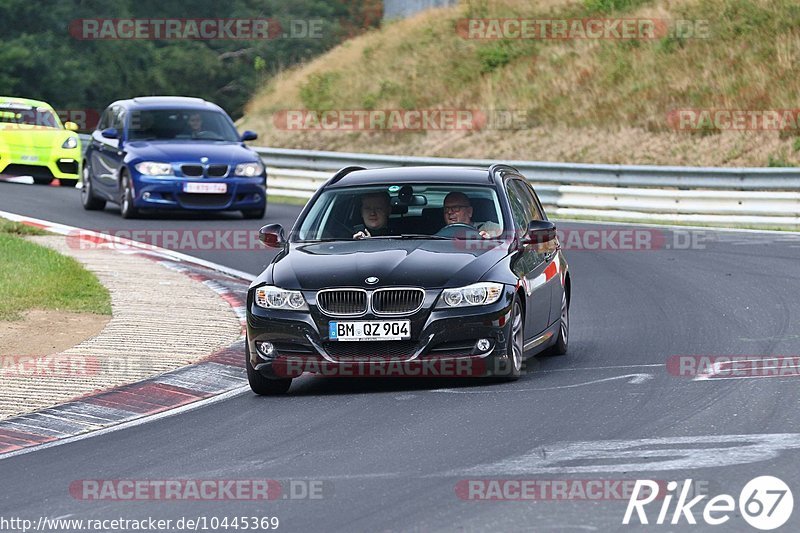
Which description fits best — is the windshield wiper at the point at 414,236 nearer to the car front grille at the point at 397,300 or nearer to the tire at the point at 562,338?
the car front grille at the point at 397,300

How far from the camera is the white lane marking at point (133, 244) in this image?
17812mm

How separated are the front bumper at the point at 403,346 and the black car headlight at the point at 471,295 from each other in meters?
0.04

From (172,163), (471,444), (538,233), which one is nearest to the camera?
(471,444)

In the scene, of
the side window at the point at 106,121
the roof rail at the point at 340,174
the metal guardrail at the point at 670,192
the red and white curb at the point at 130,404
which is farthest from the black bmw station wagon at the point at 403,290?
the side window at the point at 106,121

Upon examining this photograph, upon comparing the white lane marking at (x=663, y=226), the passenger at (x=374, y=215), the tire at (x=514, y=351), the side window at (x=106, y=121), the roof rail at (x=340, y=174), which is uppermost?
the roof rail at (x=340, y=174)

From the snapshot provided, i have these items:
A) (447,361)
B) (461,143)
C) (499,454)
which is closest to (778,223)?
(461,143)

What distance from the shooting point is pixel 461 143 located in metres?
35.4

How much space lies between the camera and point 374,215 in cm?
1149

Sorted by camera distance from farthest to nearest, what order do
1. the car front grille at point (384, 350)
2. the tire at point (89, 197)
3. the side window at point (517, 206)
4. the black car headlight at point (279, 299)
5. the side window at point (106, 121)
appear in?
the side window at point (106, 121), the tire at point (89, 197), the side window at point (517, 206), the black car headlight at point (279, 299), the car front grille at point (384, 350)

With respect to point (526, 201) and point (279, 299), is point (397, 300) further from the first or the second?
point (526, 201)

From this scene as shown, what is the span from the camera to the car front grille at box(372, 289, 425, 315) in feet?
33.1

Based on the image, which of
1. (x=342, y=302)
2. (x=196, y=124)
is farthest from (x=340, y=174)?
(x=196, y=124)

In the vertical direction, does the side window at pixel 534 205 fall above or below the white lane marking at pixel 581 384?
above

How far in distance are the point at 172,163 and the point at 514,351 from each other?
13390 mm
